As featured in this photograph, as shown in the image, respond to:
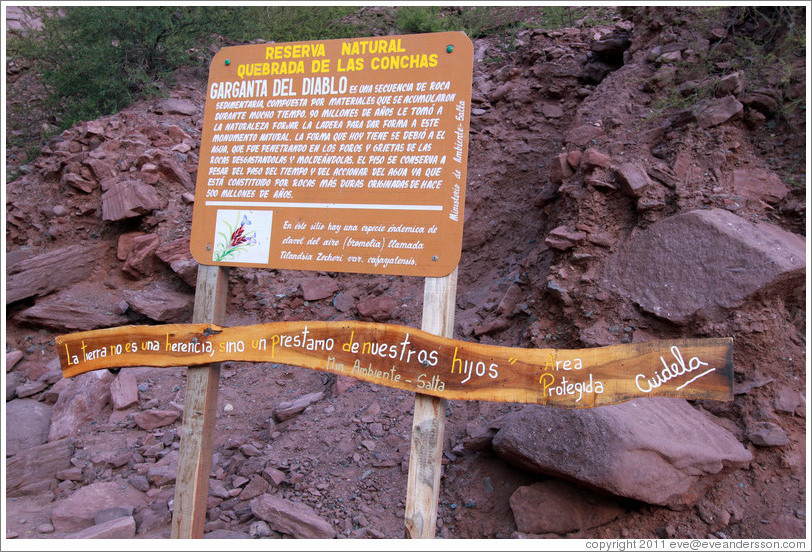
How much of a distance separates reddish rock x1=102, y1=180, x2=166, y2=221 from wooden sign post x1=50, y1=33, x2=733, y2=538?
3.96m

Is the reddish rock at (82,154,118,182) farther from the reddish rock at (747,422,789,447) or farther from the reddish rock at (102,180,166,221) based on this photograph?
the reddish rock at (747,422,789,447)

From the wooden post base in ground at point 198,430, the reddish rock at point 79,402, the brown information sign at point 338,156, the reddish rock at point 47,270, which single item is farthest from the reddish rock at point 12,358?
the brown information sign at point 338,156

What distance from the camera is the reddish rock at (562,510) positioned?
3.65 m

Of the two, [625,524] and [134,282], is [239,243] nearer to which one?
[625,524]

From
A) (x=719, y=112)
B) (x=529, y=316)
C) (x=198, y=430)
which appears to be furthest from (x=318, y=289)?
(x=719, y=112)

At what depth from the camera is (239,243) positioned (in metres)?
3.40

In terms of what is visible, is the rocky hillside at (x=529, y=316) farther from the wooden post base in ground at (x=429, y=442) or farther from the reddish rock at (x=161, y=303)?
the wooden post base in ground at (x=429, y=442)

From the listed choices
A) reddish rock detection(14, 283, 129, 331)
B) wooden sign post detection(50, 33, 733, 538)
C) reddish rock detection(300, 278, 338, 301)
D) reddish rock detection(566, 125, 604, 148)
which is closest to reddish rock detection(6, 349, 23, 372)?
reddish rock detection(14, 283, 129, 331)

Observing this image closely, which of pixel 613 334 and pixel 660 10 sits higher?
pixel 660 10

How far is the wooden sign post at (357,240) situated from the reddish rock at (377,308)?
284cm

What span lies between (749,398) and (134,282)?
6.73 meters

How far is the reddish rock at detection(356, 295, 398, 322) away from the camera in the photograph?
245 inches

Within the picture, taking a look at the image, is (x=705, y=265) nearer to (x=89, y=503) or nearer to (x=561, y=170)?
(x=561, y=170)

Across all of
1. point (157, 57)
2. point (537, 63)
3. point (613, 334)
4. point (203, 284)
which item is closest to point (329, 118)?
point (203, 284)
